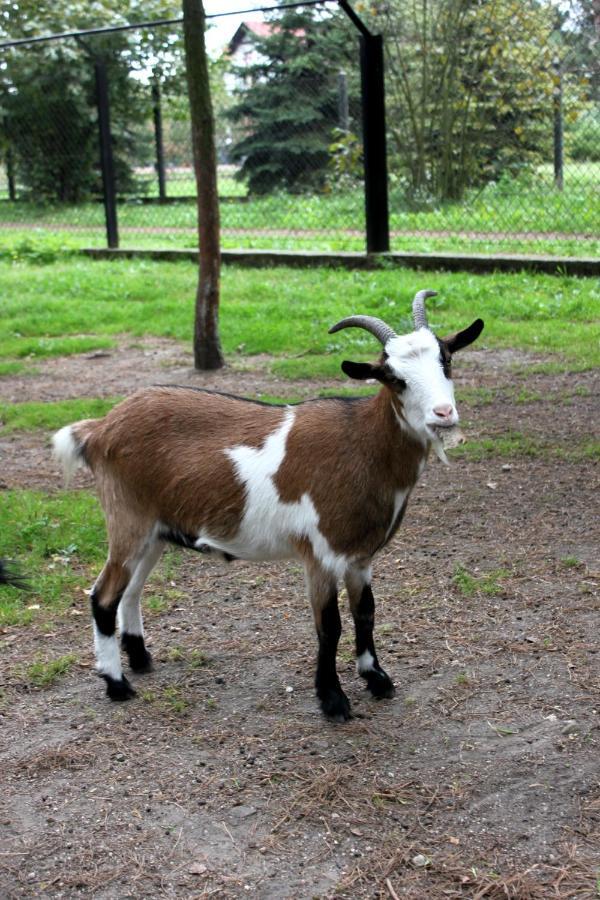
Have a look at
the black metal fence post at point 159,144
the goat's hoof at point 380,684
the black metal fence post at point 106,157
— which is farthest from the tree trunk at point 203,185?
the black metal fence post at point 159,144

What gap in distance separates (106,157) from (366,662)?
36.8 feet

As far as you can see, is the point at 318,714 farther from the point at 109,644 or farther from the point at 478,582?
the point at 478,582

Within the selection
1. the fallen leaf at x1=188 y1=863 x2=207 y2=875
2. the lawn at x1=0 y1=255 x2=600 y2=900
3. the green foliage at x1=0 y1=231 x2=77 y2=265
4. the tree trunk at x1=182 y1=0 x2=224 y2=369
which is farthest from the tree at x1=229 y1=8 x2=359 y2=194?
the fallen leaf at x1=188 y1=863 x2=207 y2=875

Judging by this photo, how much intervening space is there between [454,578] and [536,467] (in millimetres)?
1426

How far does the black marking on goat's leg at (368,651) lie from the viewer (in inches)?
161

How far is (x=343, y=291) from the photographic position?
1045cm

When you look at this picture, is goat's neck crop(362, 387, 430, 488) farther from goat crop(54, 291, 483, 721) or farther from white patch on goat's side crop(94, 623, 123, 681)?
white patch on goat's side crop(94, 623, 123, 681)

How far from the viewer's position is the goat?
151 inches

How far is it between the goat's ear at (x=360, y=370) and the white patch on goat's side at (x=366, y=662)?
109 centimetres

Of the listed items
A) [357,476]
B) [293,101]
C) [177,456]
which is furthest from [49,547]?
[293,101]

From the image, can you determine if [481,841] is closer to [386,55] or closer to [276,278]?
[276,278]

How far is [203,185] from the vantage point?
8117 mm

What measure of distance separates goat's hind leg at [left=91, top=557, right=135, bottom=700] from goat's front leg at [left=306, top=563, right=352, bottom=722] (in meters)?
0.73

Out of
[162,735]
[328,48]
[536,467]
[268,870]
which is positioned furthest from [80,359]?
[328,48]
